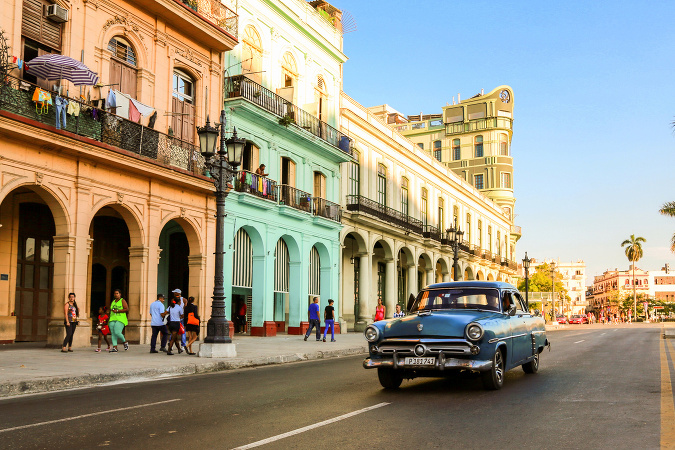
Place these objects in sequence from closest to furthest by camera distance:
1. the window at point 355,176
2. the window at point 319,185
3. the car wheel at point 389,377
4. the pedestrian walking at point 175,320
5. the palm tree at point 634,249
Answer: the car wheel at point 389,377
the pedestrian walking at point 175,320
the window at point 319,185
the window at point 355,176
the palm tree at point 634,249

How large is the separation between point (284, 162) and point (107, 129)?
34.3 ft

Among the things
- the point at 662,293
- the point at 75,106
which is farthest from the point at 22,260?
the point at 662,293

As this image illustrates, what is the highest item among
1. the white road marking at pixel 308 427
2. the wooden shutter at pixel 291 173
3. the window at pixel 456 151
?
the window at pixel 456 151

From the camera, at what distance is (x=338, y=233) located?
31234 millimetres

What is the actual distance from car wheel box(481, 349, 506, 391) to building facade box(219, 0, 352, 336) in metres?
14.9

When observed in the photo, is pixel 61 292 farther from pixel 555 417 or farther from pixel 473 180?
pixel 473 180

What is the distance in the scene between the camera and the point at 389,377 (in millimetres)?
9438

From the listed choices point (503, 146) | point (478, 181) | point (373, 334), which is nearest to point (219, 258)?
point (373, 334)

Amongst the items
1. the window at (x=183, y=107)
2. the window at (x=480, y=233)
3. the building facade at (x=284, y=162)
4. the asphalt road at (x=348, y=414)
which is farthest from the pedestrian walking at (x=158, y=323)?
the window at (x=480, y=233)

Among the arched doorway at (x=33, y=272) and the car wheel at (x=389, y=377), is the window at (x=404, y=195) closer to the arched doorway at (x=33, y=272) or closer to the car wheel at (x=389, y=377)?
the arched doorway at (x=33, y=272)

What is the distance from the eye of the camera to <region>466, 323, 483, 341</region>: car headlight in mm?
8719

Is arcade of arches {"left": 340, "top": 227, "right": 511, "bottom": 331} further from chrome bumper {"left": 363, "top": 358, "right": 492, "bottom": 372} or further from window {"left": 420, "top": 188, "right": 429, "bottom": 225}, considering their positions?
chrome bumper {"left": 363, "top": 358, "right": 492, "bottom": 372}

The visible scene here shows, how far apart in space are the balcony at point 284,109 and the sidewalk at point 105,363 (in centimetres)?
957

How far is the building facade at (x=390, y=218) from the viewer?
3406cm
